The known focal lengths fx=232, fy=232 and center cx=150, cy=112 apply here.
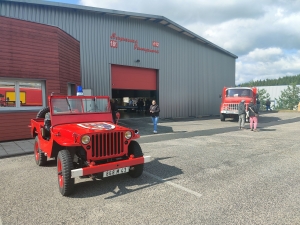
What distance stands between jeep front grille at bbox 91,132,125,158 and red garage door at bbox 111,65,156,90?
476 inches

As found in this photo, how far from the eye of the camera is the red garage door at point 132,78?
53.5ft

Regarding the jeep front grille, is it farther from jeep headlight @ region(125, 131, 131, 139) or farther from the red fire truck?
the red fire truck

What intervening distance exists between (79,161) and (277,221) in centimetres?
346

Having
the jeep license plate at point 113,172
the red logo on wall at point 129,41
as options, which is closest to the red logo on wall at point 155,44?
the red logo on wall at point 129,41

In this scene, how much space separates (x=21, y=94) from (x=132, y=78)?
887cm

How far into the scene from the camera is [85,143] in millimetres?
4094

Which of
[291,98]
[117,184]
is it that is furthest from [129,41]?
[291,98]

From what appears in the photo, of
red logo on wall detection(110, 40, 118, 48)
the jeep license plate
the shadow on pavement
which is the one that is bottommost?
the shadow on pavement

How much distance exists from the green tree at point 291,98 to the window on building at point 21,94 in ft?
139

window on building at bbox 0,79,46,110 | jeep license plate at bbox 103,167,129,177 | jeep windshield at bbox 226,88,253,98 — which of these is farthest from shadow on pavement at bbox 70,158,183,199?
jeep windshield at bbox 226,88,253,98

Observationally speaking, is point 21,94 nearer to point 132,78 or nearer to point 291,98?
point 132,78

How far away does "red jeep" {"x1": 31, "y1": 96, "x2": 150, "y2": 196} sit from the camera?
160 inches

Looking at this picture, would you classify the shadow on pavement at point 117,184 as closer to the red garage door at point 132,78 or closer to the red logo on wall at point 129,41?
the red garage door at point 132,78

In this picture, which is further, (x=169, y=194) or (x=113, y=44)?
(x=113, y=44)
